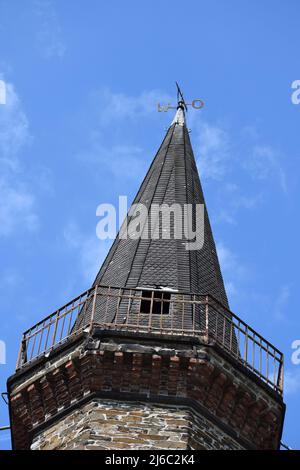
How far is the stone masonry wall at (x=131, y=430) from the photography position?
23.1m

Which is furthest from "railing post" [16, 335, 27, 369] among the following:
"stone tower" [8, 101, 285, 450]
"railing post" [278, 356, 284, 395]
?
"railing post" [278, 356, 284, 395]

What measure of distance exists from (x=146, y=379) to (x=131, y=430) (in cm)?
123

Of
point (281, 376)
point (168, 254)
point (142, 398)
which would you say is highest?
point (168, 254)

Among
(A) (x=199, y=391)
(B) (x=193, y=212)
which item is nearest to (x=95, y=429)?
(A) (x=199, y=391)

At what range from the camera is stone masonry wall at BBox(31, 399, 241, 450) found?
911 inches

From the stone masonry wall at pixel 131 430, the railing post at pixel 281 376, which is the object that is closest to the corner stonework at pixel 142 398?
the stone masonry wall at pixel 131 430

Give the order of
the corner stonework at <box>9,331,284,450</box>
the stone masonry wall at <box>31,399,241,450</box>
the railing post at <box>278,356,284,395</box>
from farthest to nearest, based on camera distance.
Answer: the railing post at <box>278,356,284,395</box>, the corner stonework at <box>9,331,284,450</box>, the stone masonry wall at <box>31,399,241,450</box>

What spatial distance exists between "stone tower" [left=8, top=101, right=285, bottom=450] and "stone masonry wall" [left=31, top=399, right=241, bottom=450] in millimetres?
16

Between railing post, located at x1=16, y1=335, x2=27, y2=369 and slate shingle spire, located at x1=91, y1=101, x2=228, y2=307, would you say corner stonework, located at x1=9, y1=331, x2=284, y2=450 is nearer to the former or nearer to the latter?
railing post, located at x1=16, y1=335, x2=27, y2=369

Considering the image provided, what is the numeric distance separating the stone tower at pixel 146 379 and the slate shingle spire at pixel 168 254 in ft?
0.27

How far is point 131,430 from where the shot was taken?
23.3 m

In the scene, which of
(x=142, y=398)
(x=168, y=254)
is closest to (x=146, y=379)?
(x=142, y=398)

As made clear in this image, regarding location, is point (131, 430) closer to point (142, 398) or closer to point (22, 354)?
point (142, 398)

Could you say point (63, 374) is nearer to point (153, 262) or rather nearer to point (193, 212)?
point (153, 262)
